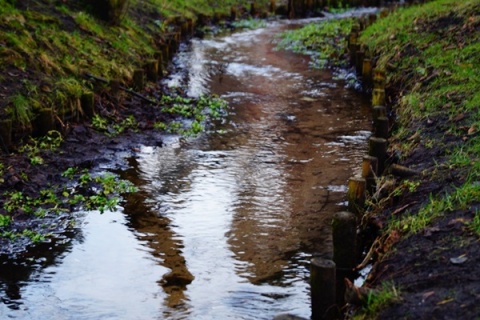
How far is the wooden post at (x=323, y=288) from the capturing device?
18.2 ft

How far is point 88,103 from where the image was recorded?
11781mm

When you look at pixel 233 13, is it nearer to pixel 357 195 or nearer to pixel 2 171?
pixel 2 171

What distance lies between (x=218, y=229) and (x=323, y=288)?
281cm

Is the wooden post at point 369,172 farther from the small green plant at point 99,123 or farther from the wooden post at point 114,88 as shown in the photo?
the wooden post at point 114,88

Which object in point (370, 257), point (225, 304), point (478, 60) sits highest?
point (478, 60)

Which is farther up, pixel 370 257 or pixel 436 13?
pixel 436 13

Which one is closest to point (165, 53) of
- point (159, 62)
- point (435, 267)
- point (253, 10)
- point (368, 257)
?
point (159, 62)

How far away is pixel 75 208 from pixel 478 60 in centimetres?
716

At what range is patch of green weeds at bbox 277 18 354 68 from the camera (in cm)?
1981

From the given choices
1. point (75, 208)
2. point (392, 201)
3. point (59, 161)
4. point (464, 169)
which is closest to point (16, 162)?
point (59, 161)

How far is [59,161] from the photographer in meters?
9.96

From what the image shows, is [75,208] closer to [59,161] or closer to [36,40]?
[59,161]

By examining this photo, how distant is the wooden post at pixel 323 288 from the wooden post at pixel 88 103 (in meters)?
7.07

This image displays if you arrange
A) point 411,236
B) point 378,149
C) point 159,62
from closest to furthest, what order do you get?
point 411,236 < point 378,149 < point 159,62
